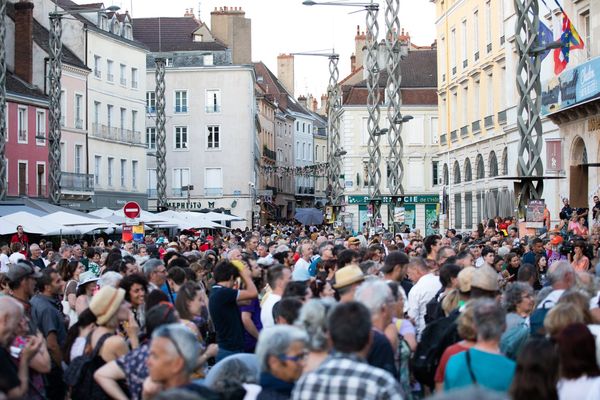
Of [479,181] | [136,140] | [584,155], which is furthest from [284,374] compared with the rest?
[136,140]

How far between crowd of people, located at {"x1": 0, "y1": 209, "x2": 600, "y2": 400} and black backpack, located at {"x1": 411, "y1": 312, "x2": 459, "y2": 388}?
0.01 m

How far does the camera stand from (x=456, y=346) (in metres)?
7.82

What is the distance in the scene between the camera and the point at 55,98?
38.8 metres

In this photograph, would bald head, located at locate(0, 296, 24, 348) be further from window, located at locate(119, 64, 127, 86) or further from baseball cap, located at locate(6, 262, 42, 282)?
window, located at locate(119, 64, 127, 86)

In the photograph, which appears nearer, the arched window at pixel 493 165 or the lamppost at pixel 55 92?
the lamppost at pixel 55 92

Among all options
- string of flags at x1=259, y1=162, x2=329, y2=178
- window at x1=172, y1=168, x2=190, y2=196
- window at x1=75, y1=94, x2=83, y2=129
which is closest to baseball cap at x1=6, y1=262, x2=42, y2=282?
window at x1=75, y1=94, x2=83, y2=129

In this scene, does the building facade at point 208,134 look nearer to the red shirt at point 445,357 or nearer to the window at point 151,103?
the window at point 151,103

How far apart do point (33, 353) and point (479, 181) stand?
4989 centimetres

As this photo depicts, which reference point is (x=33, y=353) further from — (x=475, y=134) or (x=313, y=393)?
(x=475, y=134)

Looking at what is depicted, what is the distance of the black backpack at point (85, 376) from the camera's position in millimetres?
8594

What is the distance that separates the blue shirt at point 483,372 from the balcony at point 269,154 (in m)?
98.0

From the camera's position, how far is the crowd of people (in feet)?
21.1

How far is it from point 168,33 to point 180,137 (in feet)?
35.5

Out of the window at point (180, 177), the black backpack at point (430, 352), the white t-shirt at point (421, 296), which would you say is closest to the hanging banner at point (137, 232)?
the white t-shirt at point (421, 296)
